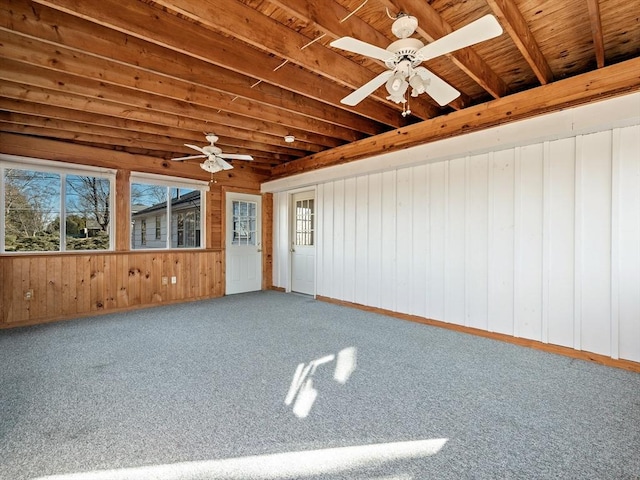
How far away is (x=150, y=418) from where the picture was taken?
7.00 feet

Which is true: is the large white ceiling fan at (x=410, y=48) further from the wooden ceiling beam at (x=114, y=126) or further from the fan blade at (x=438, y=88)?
the wooden ceiling beam at (x=114, y=126)

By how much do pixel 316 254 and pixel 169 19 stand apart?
438 cm

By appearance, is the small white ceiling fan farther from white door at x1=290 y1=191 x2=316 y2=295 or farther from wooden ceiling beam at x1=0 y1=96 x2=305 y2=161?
white door at x1=290 y1=191 x2=316 y2=295

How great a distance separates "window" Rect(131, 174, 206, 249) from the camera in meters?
5.49

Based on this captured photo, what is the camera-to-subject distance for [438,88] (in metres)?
2.49

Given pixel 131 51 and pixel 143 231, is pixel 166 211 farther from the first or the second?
pixel 131 51

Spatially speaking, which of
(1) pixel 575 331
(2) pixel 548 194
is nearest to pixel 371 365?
(1) pixel 575 331

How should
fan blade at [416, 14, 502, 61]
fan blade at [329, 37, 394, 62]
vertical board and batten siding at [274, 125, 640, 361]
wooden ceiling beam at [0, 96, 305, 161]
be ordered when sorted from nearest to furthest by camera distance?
fan blade at [416, 14, 502, 61] < fan blade at [329, 37, 394, 62] < vertical board and batten siding at [274, 125, 640, 361] < wooden ceiling beam at [0, 96, 305, 161]

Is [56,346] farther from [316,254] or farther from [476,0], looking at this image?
[476,0]

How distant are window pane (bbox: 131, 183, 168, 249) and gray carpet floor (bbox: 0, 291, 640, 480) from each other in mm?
2097

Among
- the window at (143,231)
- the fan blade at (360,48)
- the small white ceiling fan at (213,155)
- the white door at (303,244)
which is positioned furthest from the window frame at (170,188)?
the fan blade at (360,48)

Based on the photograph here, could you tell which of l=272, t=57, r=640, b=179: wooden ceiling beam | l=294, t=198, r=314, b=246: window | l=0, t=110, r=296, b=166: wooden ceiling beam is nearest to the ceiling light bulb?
l=272, t=57, r=640, b=179: wooden ceiling beam

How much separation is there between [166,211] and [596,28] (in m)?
5.98

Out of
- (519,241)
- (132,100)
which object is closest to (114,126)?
(132,100)
